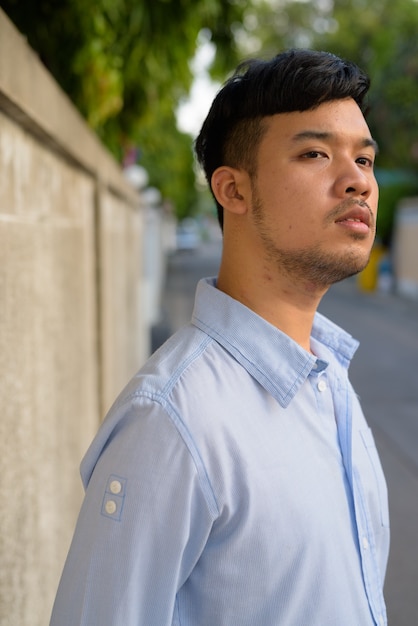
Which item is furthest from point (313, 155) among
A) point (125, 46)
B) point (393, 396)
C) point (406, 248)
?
point (406, 248)

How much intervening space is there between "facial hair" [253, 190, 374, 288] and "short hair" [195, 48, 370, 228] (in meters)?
0.13

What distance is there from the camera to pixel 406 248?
69.8 ft

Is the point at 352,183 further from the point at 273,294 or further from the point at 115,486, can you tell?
the point at 115,486

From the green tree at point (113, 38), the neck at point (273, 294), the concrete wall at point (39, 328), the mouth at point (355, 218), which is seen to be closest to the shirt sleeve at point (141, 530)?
the neck at point (273, 294)

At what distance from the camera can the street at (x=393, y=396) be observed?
13.3 feet

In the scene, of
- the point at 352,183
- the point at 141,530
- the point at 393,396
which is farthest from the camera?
the point at 393,396

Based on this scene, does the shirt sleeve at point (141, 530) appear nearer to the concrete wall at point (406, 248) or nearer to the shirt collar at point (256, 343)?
the shirt collar at point (256, 343)

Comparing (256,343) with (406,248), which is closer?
(256,343)

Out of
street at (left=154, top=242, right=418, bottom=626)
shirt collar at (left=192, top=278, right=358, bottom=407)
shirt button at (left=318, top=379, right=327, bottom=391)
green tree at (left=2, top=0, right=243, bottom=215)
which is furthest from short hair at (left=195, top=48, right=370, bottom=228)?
street at (left=154, top=242, right=418, bottom=626)

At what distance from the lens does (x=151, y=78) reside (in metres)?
4.64

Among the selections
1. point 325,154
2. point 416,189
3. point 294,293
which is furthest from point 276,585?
point 416,189

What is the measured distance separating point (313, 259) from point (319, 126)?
0.25m

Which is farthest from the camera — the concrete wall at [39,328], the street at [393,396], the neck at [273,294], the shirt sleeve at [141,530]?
the street at [393,396]

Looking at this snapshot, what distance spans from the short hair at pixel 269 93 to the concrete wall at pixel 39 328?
0.52m
